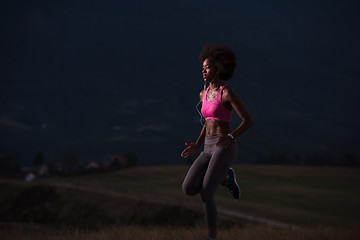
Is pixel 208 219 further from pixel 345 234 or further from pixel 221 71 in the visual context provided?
pixel 345 234

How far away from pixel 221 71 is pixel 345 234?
14.2 ft

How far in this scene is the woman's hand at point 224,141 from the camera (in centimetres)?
728

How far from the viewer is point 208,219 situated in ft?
24.2

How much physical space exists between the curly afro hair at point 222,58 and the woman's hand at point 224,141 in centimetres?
110

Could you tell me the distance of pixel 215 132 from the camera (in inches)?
295

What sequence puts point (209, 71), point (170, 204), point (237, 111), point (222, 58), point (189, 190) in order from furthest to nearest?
1. point (170, 204)
2. point (209, 71)
3. point (222, 58)
4. point (189, 190)
5. point (237, 111)

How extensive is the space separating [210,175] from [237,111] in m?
1.16

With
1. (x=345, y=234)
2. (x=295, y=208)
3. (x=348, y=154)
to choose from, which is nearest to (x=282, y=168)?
(x=348, y=154)

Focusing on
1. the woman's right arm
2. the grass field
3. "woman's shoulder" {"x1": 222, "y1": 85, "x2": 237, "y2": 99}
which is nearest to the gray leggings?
the woman's right arm

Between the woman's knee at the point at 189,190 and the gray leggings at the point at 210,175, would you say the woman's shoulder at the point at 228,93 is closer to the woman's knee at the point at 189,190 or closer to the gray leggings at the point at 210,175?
the gray leggings at the point at 210,175

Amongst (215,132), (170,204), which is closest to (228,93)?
(215,132)

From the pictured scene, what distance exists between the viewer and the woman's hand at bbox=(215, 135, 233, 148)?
23.9 feet

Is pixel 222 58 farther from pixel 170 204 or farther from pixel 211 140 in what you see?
pixel 170 204

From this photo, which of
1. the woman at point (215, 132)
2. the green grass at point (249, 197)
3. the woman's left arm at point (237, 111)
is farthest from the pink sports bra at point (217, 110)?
the green grass at point (249, 197)
